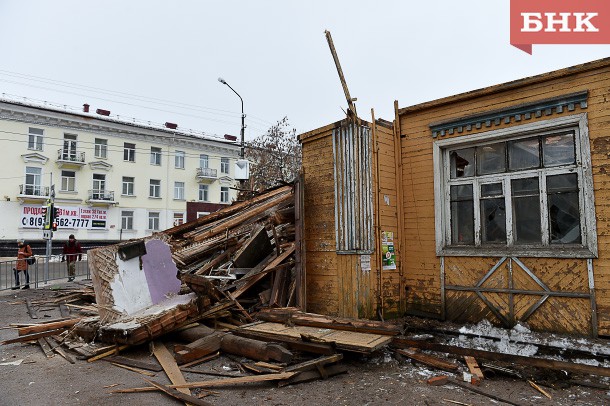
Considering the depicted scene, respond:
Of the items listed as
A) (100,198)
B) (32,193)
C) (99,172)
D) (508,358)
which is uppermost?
(99,172)

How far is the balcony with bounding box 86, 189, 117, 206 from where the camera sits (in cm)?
3566

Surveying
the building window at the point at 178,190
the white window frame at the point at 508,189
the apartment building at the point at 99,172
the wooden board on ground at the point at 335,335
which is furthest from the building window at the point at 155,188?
the white window frame at the point at 508,189

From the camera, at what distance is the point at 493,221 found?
24.3ft

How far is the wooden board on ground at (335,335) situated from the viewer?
17.9ft

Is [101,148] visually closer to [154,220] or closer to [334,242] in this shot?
[154,220]

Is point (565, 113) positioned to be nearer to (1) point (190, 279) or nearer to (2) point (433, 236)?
(2) point (433, 236)

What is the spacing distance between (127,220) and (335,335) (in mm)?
36240

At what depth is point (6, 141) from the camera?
3209cm

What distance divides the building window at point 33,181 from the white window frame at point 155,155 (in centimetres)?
933

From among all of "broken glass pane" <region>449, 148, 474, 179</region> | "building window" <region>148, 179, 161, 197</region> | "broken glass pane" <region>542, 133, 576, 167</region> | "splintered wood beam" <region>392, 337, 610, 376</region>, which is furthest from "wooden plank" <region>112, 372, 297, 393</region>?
"building window" <region>148, 179, 161, 197</region>

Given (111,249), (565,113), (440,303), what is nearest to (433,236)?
(440,303)

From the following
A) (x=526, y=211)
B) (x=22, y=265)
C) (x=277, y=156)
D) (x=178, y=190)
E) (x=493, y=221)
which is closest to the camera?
(x=526, y=211)

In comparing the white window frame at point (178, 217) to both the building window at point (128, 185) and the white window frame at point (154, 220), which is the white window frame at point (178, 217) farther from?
the building window at point (128, 185)

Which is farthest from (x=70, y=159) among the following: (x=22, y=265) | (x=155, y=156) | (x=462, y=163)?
(x=462, y=163)
